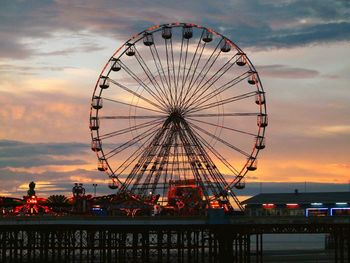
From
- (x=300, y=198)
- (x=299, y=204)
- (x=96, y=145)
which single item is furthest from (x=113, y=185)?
(x=300, y=198)

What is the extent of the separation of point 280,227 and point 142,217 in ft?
58.4

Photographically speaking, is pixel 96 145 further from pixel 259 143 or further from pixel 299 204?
pixel 299 204

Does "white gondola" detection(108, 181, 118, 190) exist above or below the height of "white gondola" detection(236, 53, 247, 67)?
below

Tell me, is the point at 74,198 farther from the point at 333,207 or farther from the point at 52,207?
the point at 333,207

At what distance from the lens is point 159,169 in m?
71.2

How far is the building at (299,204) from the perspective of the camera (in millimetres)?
98125

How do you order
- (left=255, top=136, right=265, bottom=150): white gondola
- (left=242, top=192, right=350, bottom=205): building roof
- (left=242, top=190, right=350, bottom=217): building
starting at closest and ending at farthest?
(left=255, top=136, right=265, bottom=150): white gondola → (left=242, top=190, right=350, bottom=217): building → (left=242, top=192, right=350, bottom=205): building roof

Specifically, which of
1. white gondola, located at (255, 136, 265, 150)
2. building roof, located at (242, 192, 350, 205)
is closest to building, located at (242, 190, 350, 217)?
building roof, located at (242, 192, 350, 205)

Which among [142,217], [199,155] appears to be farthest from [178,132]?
[142,217]

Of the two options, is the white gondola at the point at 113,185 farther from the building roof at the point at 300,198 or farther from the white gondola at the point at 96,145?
the building roof at the point at 300,198

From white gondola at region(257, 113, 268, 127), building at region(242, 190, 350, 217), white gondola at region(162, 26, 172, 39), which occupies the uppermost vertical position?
white gondola at region(162, 26, 172, 39)

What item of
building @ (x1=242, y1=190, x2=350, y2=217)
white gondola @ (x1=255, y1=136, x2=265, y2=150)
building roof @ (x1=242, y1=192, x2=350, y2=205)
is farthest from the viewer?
building roof @ (x1=242, y1=192, x2=350, y2=205)

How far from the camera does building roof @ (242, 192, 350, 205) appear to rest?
108 meters

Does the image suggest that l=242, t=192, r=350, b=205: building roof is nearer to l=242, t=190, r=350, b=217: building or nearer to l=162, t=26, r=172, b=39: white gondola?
l=242, t=190, r=350, b=217: building
